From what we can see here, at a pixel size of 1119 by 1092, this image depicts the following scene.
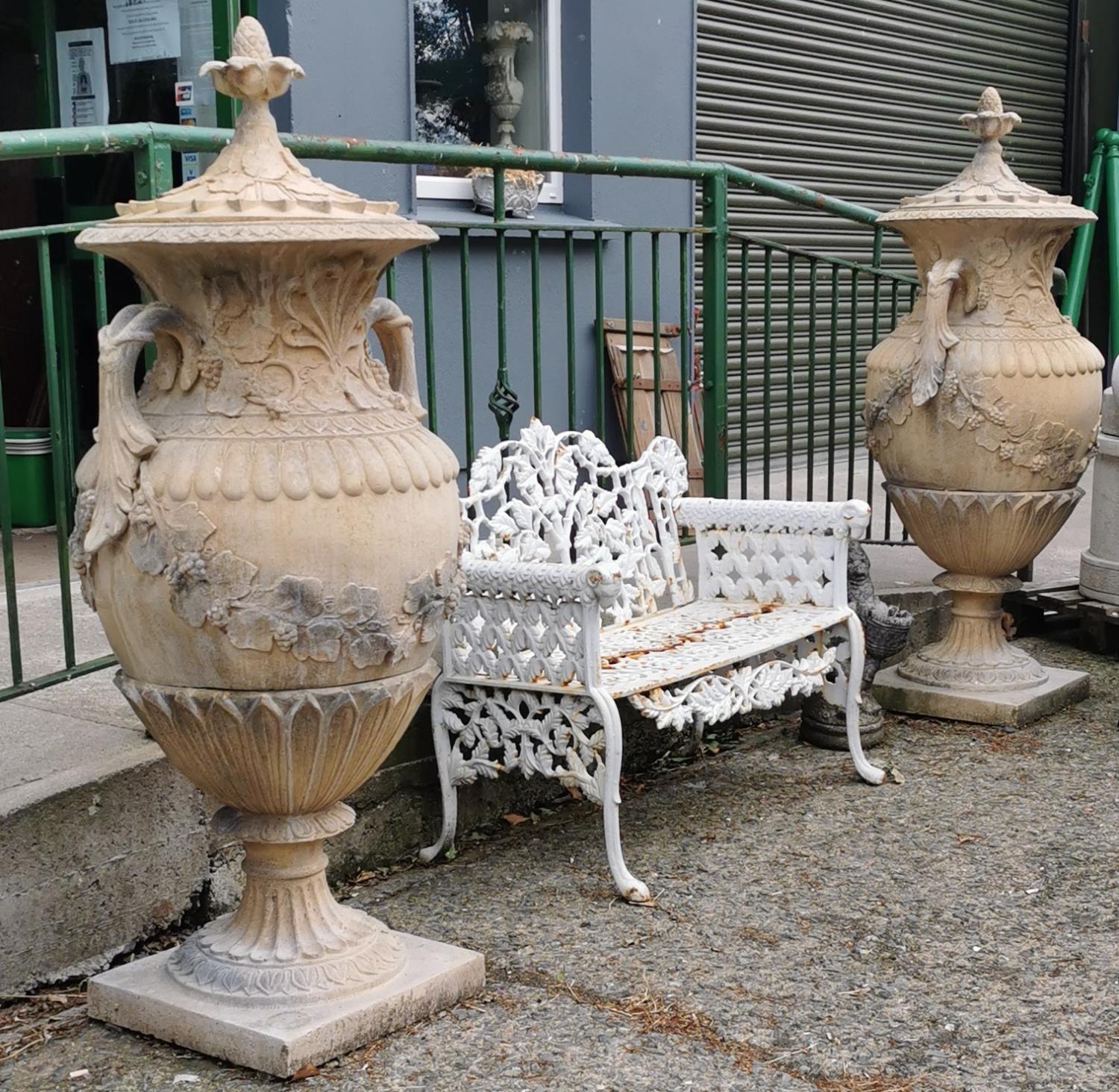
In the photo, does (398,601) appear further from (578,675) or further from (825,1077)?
(825,1077)

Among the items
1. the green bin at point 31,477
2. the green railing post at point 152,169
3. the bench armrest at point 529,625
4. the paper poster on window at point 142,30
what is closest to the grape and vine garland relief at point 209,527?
the green railing post at point 152,169

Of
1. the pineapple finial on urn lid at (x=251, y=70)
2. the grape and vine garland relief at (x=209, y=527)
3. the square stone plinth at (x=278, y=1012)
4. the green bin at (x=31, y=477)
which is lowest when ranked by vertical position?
the square stone plinth at (x=278, y=1012)

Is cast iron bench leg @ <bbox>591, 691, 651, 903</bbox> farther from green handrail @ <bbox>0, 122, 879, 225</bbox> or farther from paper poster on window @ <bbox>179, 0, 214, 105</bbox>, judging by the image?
paper poster on window @ <bbox>179, 0, 214, 105</bbox>

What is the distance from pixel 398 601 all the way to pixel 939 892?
1.66 metres

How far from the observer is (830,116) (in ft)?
31.9

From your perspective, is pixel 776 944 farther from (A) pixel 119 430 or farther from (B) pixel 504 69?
(B) pixel 504 69

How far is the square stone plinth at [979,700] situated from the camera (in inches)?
211

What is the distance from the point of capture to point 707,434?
5.51 m

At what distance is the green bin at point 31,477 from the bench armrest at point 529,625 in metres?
2.92

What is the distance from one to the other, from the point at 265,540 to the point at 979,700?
10.4 ft

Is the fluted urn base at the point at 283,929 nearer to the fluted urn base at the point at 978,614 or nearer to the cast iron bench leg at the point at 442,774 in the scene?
the cast iron bench leg at the point at 442,774

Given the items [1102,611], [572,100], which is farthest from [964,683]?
[572,100]

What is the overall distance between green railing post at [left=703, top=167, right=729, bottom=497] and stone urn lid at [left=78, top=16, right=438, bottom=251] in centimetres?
243

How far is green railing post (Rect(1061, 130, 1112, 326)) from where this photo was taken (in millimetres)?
9875
